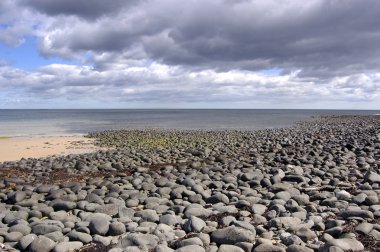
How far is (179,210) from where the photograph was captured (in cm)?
745

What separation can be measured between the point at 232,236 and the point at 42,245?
8.72 feet

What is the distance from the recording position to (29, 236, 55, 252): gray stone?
546 centimetres

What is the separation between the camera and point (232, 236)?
5.62m

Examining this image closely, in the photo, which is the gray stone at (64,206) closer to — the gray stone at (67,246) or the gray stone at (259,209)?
the gray stone at (67,246)

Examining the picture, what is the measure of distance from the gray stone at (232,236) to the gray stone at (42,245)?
2292 mm

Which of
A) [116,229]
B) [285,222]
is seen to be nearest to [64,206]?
[116,229]

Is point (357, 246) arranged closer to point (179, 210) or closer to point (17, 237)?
point (179, 210)

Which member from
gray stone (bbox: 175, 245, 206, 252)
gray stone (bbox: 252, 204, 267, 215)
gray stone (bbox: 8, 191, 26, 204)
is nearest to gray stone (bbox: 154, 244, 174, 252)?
gray stone (bbox: 175, 245, 206, 252)

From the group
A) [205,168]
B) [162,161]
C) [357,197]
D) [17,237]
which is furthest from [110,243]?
[162,161]

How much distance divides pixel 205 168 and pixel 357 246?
7615mm

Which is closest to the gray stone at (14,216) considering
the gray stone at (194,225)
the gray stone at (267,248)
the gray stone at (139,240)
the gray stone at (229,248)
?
the gray stone at (139,240)

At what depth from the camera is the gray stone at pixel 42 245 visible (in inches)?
215

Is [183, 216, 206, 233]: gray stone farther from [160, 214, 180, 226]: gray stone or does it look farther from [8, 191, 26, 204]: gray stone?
[8, 191, 26, 204]: gray stone

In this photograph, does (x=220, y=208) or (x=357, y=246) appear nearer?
(x=357, y=246)
